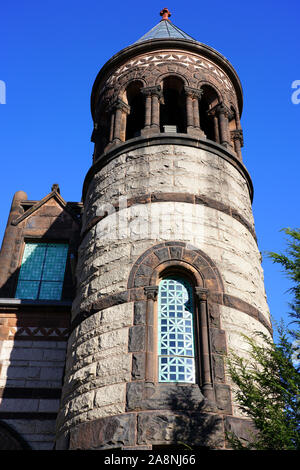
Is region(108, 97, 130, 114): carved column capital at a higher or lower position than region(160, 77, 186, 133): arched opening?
lower

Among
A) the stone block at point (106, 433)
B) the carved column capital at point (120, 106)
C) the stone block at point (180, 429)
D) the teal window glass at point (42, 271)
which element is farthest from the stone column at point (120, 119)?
the stone block at point (180, 429)

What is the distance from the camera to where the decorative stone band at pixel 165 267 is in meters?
9.29

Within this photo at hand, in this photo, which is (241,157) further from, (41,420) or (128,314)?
(41,420)

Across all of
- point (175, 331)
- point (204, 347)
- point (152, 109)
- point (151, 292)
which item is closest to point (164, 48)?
point (152, 109)

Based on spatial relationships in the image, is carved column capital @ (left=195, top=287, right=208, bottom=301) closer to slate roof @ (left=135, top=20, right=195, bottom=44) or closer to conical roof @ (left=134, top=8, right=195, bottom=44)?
conical roof @ (left=134, top=8, right=195, bottom=44)

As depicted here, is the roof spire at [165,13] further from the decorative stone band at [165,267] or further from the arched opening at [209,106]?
the decorative stone band at [165,267]

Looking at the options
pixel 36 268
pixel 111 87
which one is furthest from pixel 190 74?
pixel 36 268

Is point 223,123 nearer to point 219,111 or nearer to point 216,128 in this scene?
point 216,128

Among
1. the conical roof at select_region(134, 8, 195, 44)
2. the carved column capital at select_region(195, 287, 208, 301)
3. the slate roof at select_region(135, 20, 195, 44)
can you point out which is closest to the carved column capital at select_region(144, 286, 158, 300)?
the carved column capital at select_region(195, 287, 208, 301)

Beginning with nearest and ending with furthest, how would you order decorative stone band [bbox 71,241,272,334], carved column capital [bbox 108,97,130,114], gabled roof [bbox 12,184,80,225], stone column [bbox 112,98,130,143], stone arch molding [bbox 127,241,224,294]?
decorative stone band [bbox 71,241,272,334] < stone arch molding [bbox 127,241,224,294] < stone column [bbox 112,98,130,143] < carved column capital [bbox 108,97,130,114] < gabled roof [bbox 12,184,80,225]

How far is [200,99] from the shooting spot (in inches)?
554

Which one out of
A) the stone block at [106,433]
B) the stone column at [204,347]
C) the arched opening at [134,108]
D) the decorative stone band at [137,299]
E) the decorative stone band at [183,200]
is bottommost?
the stone block at [106,433]

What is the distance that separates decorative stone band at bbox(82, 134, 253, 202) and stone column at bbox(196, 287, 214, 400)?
4.11 metres

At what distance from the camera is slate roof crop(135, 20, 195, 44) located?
51.7 ft
